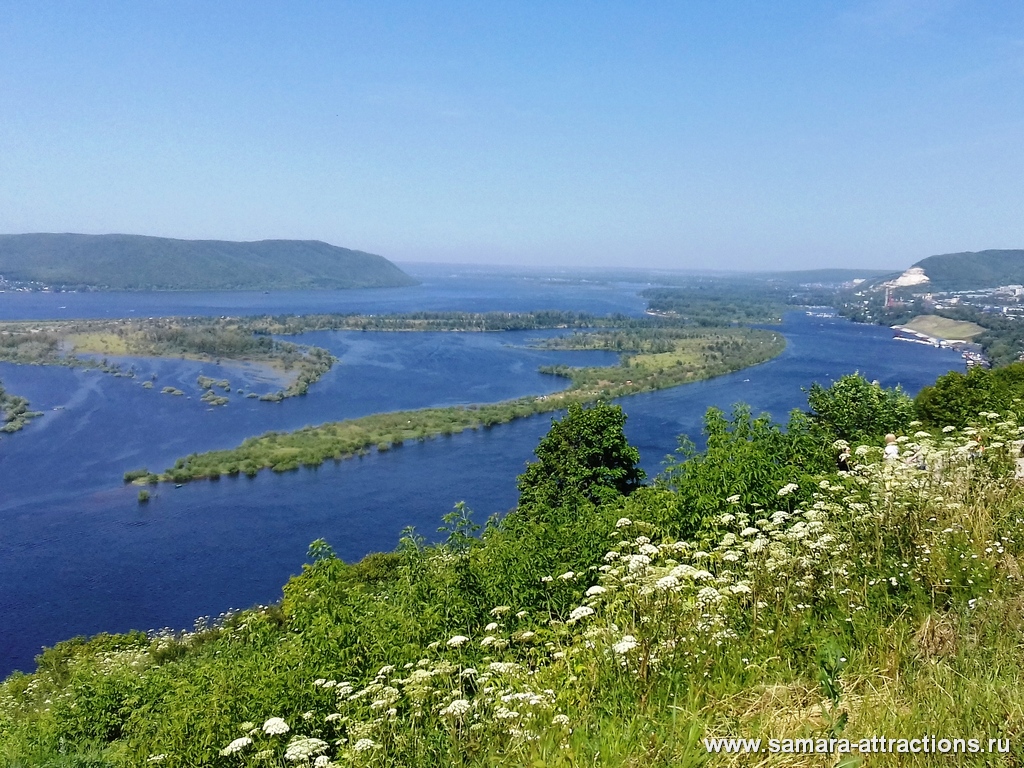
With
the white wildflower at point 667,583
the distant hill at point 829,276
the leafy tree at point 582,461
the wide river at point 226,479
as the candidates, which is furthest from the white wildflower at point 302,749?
the distant hill at point 829,276

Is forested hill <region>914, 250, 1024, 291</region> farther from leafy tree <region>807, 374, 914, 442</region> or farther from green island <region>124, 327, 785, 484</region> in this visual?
leafy tree <region>807, 374, 914, 442</region>

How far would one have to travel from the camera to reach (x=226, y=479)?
17281 millimetres

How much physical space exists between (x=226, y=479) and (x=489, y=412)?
8.76 m

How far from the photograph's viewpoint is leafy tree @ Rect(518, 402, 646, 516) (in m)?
7.87

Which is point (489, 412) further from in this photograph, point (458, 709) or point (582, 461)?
point (458, 709)

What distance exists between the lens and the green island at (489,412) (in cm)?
1809

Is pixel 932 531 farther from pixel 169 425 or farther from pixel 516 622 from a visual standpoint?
pixel 169 425

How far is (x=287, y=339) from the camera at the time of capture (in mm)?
42406

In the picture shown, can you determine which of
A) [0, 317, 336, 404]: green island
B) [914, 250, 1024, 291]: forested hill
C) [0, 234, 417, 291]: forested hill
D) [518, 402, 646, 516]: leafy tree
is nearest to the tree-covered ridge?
[518, 402, 646, 516]: leafy tree

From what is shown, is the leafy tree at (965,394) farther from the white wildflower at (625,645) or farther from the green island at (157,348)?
the green island at (157,348)

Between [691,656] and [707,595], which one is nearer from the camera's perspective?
[691,656]

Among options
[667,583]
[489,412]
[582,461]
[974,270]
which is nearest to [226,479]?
[489,412]

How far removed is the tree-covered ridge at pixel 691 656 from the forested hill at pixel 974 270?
89.5m

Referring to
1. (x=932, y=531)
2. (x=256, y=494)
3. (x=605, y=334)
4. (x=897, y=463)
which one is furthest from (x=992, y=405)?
(x=605, y=334)
